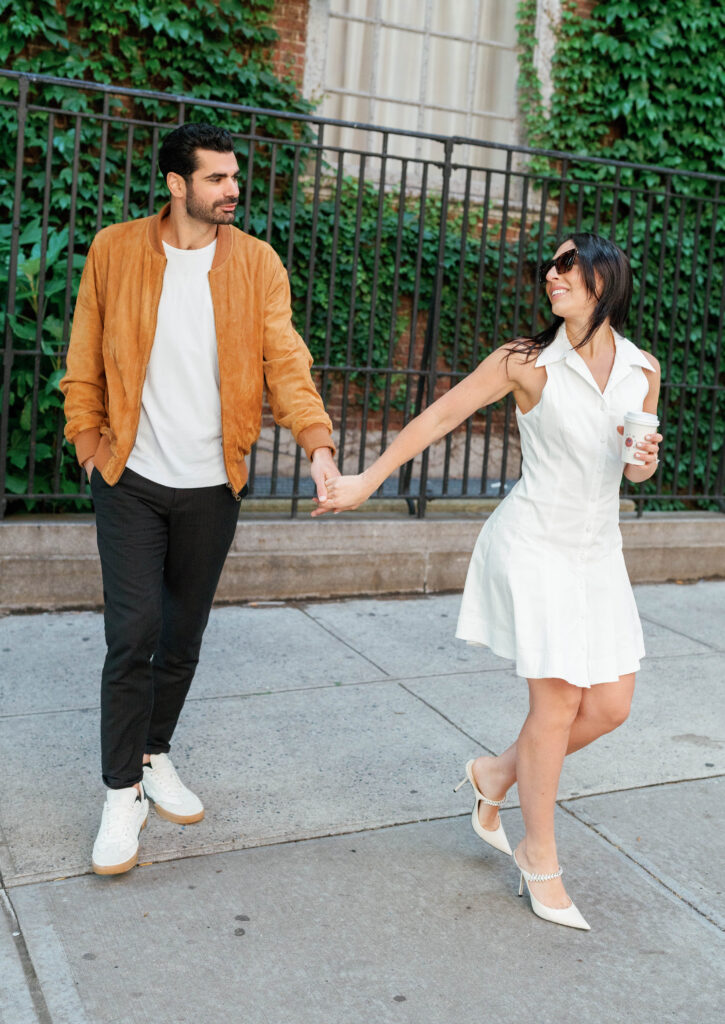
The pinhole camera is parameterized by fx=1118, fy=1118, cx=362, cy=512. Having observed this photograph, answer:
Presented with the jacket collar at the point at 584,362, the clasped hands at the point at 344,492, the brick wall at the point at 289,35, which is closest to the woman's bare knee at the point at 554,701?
the clasped hands at the point at 344,492

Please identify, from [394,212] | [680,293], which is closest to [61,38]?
[394,212]

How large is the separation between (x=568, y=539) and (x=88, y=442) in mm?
1364

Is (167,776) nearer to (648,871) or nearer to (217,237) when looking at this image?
(648,871)

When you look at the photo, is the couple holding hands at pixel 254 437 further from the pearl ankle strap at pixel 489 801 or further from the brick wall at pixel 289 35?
the brick wall at pixel 289 35

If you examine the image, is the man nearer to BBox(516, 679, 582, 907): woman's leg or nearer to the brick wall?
BBox(516, 679, 582, 907): woman's leg

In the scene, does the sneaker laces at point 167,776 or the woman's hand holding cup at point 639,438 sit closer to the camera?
the woman's hand holding cup at point 639,438

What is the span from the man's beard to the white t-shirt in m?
0.12

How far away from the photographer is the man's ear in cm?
302

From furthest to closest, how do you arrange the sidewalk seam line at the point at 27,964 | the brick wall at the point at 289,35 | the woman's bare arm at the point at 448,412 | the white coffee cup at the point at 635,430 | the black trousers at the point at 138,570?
the brick wall at the point at 289,35 < the black trousers at the point at 138,570 < the woman's bare arm at the point at 448,412 < the white coffee cup at the point at 635,430 < the sidewalk seam line at the point at 27,964

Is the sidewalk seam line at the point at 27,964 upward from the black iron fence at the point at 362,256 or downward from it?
downward

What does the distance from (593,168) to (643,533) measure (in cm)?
366

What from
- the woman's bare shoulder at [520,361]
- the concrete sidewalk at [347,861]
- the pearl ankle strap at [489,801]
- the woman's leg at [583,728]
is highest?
the woman's bare shoulder at [520,361]

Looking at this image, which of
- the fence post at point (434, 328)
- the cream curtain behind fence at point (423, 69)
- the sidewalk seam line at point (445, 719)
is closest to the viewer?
the sidewalk seam line at point (445, 719)

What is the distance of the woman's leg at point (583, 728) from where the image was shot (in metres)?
2.99
